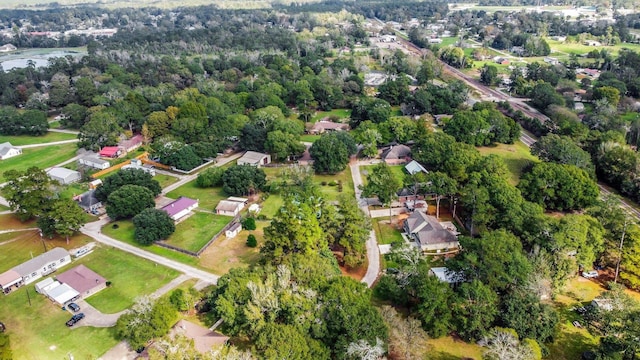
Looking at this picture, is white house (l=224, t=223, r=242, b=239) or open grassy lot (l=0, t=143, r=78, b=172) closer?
white house (l=224, t=223, r=242, b=239)

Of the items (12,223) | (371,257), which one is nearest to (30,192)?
(12,223)

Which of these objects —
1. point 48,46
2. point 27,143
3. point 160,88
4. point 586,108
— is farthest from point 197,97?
point 48,46

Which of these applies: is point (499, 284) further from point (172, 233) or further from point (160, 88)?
point (160, 88)

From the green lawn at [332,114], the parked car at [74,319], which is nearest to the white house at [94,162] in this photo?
the parked car at [74,319]

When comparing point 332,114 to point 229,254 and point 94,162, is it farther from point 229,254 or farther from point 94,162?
Result: point 229,254

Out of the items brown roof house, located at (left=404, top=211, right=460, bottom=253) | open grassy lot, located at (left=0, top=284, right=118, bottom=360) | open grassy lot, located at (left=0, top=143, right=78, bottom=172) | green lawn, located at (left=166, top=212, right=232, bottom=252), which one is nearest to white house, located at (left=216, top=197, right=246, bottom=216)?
green lawn, located at (left=166, top=212, right=232, bottom=252)

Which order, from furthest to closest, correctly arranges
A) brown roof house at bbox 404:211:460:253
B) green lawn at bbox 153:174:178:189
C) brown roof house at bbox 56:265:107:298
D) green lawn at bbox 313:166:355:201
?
green lawn at bbox 153:174:178:189
green lawn at bbox 313:166:355:201
brown roof house at bbox 404:211:460:253
brown roof house at bbox 56:265:107:298

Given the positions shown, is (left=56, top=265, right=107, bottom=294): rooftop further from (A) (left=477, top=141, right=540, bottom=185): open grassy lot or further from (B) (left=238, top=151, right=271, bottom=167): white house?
(A) (left=477, top=141, right=540, bottom=185): open grassy lot
